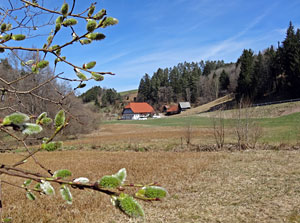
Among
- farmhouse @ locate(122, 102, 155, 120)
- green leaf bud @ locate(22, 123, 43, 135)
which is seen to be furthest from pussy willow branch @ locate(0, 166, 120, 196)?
farmhouse @ locate(122, 102, 155, 120)

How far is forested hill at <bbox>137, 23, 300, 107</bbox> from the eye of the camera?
154 ft

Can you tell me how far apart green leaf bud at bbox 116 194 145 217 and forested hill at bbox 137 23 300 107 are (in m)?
37.7

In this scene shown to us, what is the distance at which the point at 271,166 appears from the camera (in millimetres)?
10609

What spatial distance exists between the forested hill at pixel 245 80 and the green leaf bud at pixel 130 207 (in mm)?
37745

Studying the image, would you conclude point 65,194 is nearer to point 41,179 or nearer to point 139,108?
point 41,179

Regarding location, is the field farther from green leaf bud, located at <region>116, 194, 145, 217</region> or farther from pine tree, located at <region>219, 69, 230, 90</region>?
pine tree, located at <region>219, 69, 230, 90</region>

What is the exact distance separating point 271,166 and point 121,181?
38.1ft

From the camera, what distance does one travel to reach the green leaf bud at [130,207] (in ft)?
2.09

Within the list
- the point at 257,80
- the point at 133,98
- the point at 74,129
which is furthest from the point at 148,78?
the point at 74,129

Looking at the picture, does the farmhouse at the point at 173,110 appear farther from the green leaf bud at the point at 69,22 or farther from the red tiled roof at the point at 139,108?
the green leaf bud at the point at 69,22

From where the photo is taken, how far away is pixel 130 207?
2.12ft

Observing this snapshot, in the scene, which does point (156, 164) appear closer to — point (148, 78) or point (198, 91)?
point (198, 91)

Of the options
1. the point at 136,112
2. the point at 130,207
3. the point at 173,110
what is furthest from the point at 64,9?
the point at 173,110

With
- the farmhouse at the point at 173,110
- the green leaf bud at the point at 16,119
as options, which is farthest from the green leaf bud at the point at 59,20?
the farmhouse at the point at 173,110
